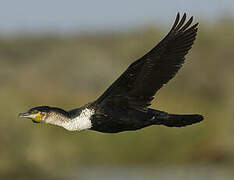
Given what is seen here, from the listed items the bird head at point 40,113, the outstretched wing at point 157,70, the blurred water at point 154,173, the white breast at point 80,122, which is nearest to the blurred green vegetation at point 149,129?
the blurred water at point 154,173

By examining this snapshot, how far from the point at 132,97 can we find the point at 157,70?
1.50 ft

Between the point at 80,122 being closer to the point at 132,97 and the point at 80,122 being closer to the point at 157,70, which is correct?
the point at 132,97

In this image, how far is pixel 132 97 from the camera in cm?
1055

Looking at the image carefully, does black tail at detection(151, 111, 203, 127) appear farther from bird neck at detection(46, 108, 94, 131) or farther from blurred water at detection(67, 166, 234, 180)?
blurred water at detection(67, 166, 234, 180)

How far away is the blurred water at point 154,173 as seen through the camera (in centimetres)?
1967

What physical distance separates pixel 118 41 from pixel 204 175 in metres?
26.2

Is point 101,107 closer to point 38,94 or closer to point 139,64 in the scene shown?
point 139,64

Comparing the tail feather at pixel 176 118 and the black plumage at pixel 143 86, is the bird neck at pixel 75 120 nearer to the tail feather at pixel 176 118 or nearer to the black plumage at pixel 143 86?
the black plumage at pixel 143 86

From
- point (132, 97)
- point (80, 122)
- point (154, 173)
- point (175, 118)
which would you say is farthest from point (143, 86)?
point (154, 173)

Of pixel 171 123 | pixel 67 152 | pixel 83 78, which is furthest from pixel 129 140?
pixel 83 78

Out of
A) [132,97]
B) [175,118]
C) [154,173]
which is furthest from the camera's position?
[154,173]

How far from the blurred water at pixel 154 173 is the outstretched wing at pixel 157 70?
8.82m

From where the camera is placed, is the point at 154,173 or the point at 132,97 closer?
the point at 132,97

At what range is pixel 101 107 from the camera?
413 inches
